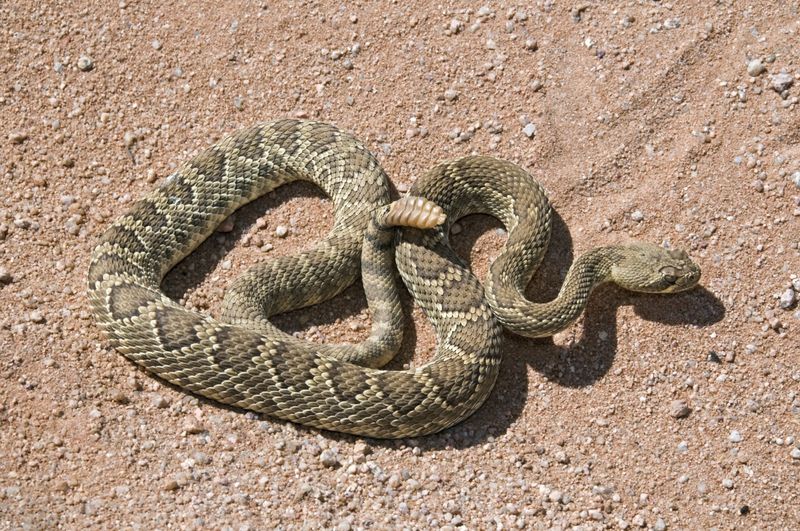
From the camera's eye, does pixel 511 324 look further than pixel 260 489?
Yes

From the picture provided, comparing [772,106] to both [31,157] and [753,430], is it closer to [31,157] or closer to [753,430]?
[753,430]

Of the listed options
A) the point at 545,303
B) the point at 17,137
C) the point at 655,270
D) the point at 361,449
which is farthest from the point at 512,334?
the point at 17,137

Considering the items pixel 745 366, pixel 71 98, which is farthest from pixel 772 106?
pixel 71 98

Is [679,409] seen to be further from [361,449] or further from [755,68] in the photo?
[755,68]

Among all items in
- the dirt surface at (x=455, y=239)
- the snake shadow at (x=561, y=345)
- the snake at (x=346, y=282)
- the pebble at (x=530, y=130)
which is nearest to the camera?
the dirt surface at (x=455, y=239)

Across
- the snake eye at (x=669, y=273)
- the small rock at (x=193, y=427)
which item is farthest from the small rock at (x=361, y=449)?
the snake eye at (x=669, y=273)

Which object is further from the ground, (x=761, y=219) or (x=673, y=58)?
(x=673, y=58)

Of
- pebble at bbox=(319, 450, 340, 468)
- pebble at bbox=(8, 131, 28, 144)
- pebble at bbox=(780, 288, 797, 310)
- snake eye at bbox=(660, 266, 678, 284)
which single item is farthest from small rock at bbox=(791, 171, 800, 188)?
pebble at bbox=(8, 131, 28, 144)

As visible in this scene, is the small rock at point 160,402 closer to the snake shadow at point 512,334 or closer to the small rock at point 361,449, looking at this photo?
the snake shadow at point 512,334
